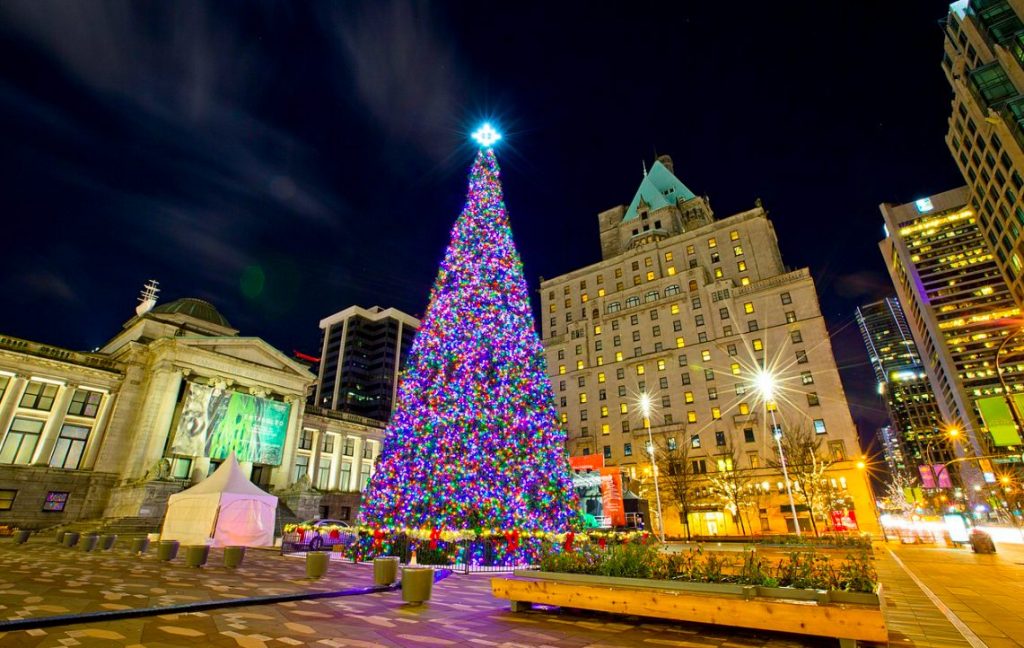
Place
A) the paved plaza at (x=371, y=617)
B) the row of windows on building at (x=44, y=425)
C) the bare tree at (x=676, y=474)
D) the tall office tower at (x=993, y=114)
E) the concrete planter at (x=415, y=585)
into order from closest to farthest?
1. the paved plaza at (x=371, y=617)
2. the concrete planter at (x=415, y=585)
3. the row of windows on building at (x=44, y=425)
4. the bare tree at (x=676, y=474)
5. the tall office tower at (x=993, y=114)

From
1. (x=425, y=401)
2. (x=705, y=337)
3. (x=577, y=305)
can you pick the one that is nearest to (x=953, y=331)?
(x=705, y=337)

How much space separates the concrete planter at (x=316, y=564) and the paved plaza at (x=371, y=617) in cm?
41

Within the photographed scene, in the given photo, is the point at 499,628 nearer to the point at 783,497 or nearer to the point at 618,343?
the point at 783,497

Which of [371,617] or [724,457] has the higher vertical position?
[724,457]

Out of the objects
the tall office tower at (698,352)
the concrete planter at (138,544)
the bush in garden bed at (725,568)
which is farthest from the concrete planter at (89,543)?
the tall office tower at (698,352)

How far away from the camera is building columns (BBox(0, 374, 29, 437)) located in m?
29.7

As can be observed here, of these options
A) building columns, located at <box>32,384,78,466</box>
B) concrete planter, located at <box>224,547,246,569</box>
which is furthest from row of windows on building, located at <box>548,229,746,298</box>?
concrete planter, located at <box>224,547,246,569</box>

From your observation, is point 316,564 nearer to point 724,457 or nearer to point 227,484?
point 227,484

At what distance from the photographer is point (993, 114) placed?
52188 mm

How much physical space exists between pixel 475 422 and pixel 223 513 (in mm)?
15480

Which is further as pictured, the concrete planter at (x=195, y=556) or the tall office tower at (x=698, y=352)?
the tall office tower at (x=698, y=352)

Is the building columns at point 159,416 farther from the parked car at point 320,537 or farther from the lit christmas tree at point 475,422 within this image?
the lit christmas tree at point 475,422

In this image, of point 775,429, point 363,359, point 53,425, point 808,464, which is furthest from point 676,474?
point 363,359

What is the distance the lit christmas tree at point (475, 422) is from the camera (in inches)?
599
